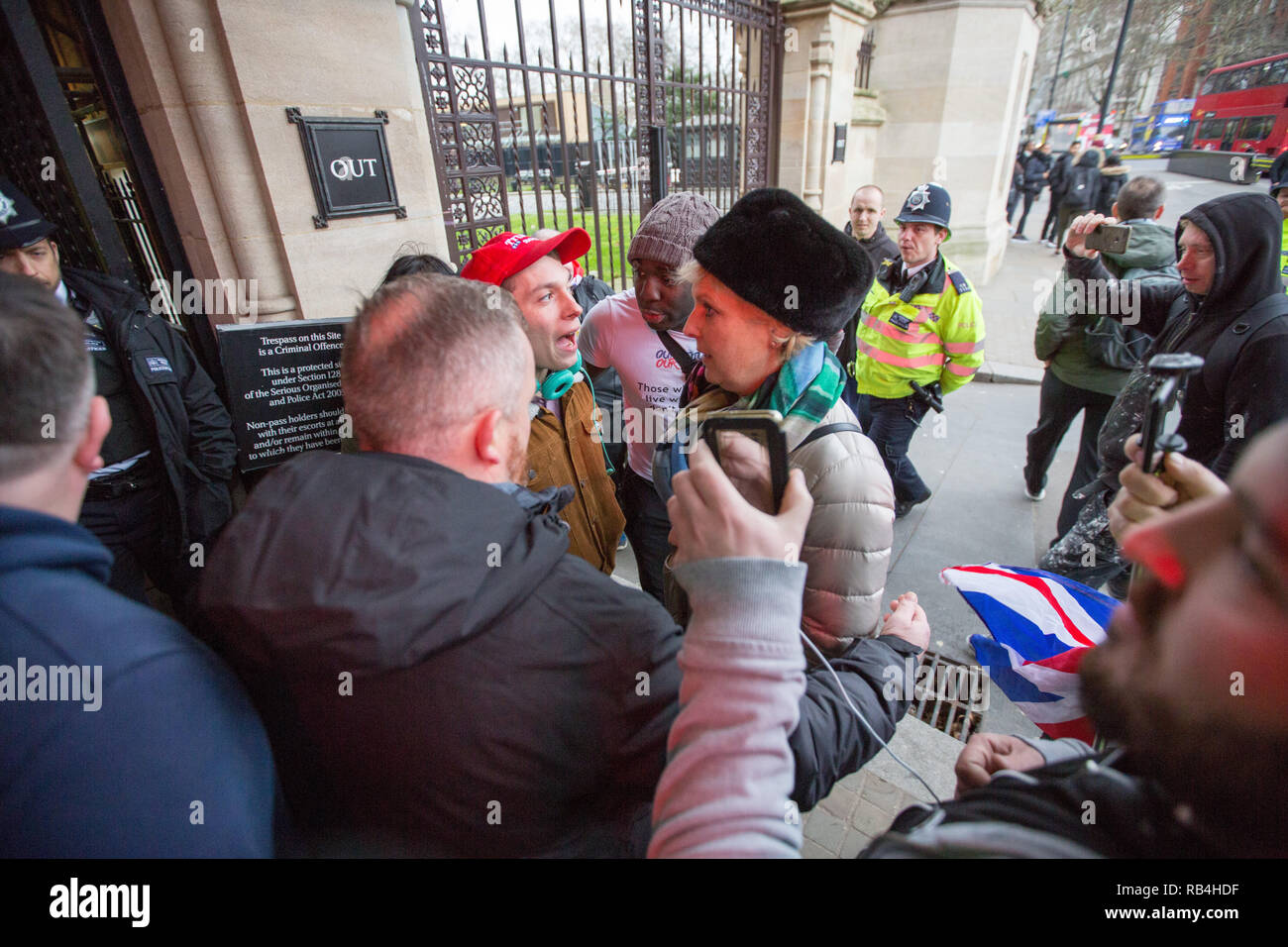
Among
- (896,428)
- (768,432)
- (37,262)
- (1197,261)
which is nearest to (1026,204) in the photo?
(896,428)

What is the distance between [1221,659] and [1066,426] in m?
4.32

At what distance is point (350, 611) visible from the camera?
2.65 feet

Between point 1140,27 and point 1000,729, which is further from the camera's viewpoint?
point 1140,27

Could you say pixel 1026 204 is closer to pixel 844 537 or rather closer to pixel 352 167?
pixel 352 167

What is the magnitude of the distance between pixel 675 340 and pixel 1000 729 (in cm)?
235

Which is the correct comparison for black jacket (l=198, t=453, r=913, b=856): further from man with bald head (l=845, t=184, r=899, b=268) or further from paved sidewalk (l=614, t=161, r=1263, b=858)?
man with bald head (l=845, t=184, r=899, b=268)

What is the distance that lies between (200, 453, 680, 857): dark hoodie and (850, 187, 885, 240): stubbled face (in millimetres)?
5043

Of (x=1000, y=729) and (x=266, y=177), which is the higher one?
(x=266, y=177)

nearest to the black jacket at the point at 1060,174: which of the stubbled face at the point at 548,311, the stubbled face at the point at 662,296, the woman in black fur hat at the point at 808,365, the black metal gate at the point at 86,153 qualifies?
the stubbled face at the point at 662,296

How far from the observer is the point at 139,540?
268 cm

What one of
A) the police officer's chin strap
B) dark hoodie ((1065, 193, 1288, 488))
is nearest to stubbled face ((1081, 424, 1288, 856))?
dark hoodie ((1065, 193, 1288, 488))

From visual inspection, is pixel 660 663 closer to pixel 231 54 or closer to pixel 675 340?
pixel 675 340

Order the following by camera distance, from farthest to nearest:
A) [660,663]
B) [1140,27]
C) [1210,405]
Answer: [1140,27]
[1210,405]
[660,663]
